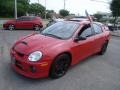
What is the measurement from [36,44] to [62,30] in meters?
1.17

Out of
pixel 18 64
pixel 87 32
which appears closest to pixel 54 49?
pixel 18 64

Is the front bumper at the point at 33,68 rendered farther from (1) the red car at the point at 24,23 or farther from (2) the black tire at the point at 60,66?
(1) the red car at the point at 24,23

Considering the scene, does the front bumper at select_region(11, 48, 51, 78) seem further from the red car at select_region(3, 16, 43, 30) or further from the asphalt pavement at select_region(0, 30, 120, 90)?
the red car at select_region(3, 16, 43, 30)

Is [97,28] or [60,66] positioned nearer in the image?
[60,66]

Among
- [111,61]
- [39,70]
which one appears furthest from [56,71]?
[111,61]

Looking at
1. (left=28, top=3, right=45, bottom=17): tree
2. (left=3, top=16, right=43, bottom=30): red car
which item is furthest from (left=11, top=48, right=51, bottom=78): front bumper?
(left=28, top=3, right=45, bottom=17): tree

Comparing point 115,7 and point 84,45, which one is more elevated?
point 115,7

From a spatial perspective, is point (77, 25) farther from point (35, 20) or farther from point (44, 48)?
point (35, 20)

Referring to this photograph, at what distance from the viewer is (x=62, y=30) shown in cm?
586

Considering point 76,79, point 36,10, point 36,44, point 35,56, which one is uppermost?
point 36,10

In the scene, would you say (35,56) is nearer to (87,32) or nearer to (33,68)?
(33,68)

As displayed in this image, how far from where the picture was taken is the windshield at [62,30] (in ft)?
18.3

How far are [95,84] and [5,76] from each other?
232 centimetres

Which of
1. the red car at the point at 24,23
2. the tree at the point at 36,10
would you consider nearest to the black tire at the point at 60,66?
the red car at the point at 24,23
